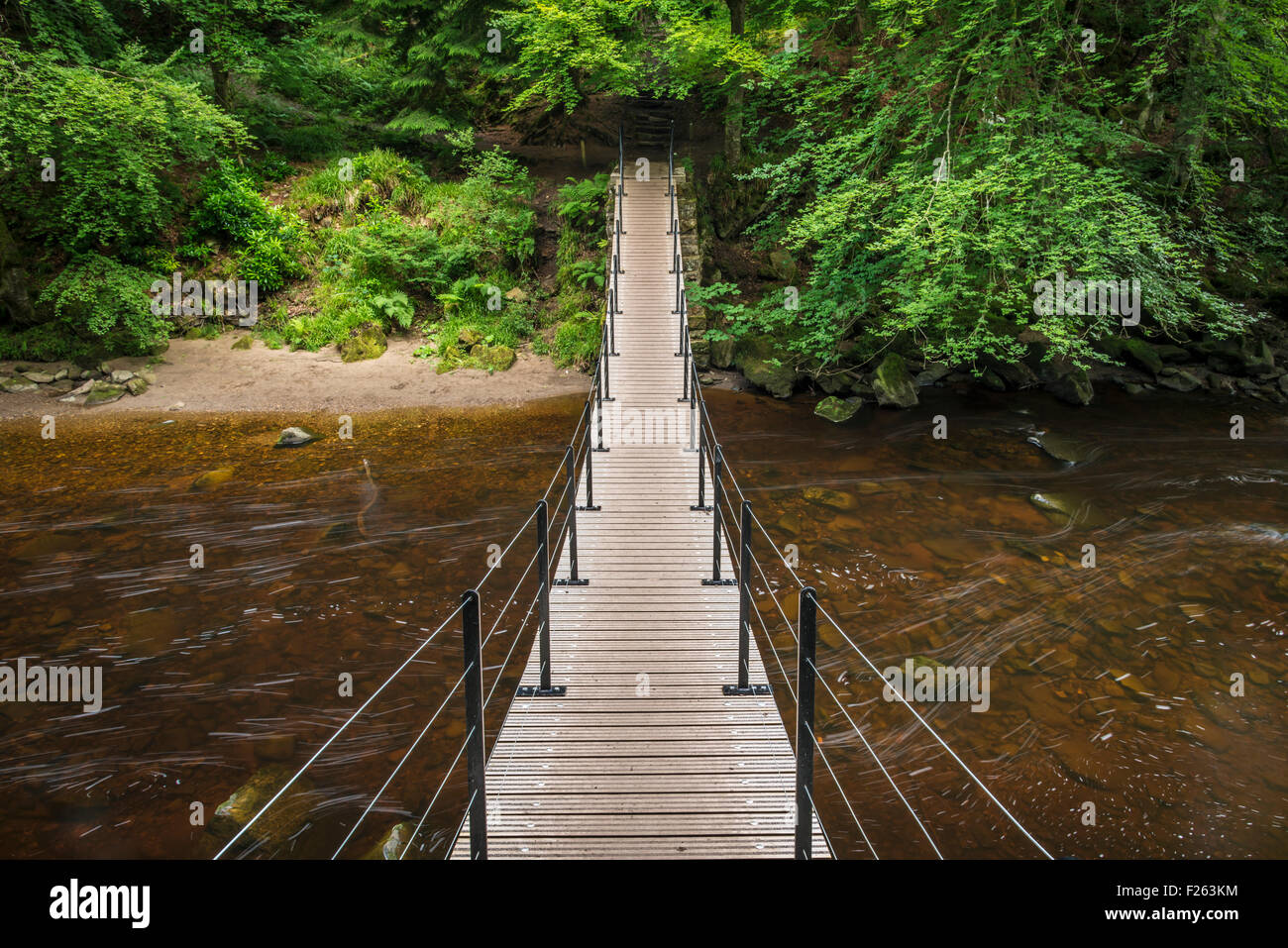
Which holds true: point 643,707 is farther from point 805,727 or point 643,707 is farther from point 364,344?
point 364,344

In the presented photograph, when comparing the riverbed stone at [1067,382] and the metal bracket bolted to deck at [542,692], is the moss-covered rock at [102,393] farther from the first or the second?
the riverbed stone at [1067,382]

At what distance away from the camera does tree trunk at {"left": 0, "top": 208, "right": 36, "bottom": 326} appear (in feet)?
44.1

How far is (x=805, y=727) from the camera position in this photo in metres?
3.53

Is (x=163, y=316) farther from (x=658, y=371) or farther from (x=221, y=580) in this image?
(x=658, y=371)

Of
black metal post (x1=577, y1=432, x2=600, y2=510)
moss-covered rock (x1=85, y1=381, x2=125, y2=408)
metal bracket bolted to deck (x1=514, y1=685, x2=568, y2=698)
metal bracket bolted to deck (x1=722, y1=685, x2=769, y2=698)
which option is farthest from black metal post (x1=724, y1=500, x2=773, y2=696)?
moss-covered rock (x1=85, y1=381, x2=125, y2=408)

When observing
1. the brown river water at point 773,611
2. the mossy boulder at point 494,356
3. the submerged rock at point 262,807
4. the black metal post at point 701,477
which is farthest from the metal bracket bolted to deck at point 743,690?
the mossy boulder at point 494,356

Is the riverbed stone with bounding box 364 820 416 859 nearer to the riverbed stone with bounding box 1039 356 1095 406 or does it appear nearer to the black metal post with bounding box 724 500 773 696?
the black metal post with bounding box 724 500 773 696

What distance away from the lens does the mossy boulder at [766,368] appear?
44.2 feet

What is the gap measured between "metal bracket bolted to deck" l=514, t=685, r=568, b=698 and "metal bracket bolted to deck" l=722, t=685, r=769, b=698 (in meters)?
1.13

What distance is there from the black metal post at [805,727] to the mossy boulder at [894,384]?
10386mm

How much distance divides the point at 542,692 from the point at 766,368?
390 inches

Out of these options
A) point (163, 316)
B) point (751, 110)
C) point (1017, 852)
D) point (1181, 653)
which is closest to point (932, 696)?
point (1017, 852)

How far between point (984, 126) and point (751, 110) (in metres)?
6.97

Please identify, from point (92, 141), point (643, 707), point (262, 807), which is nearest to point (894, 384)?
point (643, 707)
